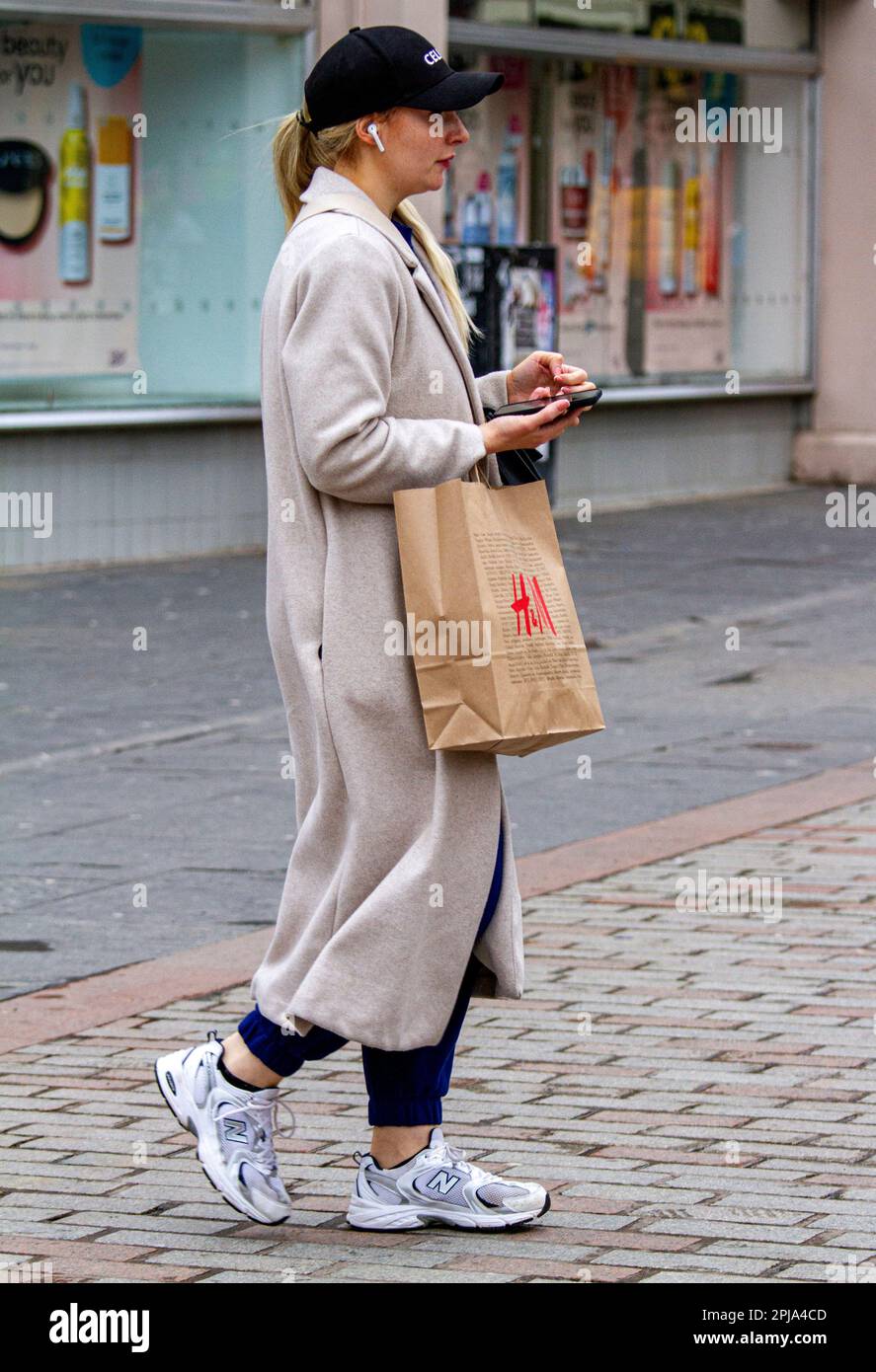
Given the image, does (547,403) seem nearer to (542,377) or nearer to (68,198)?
(542,377)

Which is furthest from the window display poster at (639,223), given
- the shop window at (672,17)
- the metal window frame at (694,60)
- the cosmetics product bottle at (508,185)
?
the cosmetics product bottle at (508,185)

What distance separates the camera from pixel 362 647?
12.5 feet

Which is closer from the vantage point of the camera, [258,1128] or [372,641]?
[372,641]

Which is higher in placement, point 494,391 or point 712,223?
point 712,223

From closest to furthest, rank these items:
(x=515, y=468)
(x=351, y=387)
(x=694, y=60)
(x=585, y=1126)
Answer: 1. (x=351, y=387)
2. (x=515, y=468)
3. (x=585, y=1126)
4. (x=694, y=60)

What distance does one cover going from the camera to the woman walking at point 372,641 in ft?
12.4

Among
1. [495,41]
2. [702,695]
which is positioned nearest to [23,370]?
[495,41]

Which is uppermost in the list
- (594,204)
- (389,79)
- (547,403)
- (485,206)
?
(594,204)

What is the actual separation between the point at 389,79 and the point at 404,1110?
1630 mm

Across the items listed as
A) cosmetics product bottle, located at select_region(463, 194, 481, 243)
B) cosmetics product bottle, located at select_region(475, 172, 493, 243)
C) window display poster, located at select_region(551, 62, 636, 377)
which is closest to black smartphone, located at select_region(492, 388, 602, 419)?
cosmetics product bottle, located at select_region(463, 194, 481, 243)

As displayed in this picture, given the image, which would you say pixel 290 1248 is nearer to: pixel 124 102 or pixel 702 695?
pixel 702 695

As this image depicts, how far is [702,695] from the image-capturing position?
32.9ft

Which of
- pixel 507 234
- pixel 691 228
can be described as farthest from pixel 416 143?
pixel 691 228

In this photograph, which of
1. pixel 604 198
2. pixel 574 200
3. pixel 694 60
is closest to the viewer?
pixel 574 200
